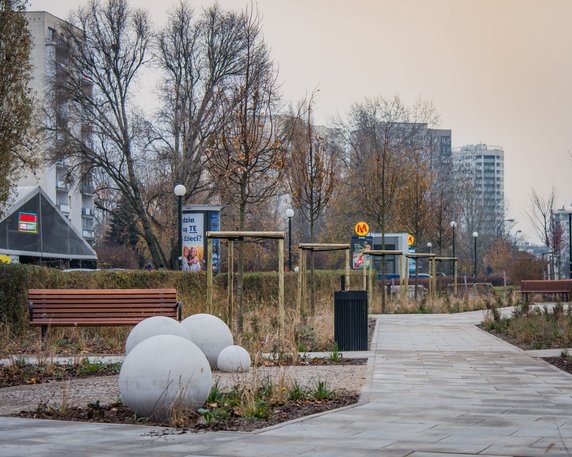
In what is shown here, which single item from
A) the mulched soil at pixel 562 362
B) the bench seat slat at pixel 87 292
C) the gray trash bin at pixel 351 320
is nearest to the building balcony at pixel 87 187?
the bench seat slat at pixel 87 292

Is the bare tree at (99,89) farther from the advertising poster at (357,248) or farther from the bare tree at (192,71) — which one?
the advertising poster at (357,248)

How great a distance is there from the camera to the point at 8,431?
26.9 feet

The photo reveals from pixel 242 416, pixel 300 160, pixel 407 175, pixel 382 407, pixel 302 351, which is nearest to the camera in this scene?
pixel 242 416

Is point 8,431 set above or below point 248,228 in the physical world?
below

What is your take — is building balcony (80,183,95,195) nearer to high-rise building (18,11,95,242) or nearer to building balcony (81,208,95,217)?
high-rise building (18,11,95,242)

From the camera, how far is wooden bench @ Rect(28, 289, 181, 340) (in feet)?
56.0

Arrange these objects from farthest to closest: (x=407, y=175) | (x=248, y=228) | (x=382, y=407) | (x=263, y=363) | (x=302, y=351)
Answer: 1. (x=248, y=228)
2. (x=407, y=175)
3. (x=302, y=351)
4. (x=263, y=363)
5. (x=382, y=407)

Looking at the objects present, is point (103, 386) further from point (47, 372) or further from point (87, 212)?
point (87, 212)

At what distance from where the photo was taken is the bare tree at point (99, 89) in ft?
146

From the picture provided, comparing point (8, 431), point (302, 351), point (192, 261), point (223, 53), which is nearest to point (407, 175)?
point (223, 53)

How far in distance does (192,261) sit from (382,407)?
23.0 m

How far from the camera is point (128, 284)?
73.5 ft

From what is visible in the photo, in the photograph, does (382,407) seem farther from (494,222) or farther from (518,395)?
(494,222)

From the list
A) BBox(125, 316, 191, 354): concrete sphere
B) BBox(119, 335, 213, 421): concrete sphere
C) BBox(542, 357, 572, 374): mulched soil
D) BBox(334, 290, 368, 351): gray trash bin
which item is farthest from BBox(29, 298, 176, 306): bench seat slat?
BBox(119, 335, 213, 421): concrete sphere
